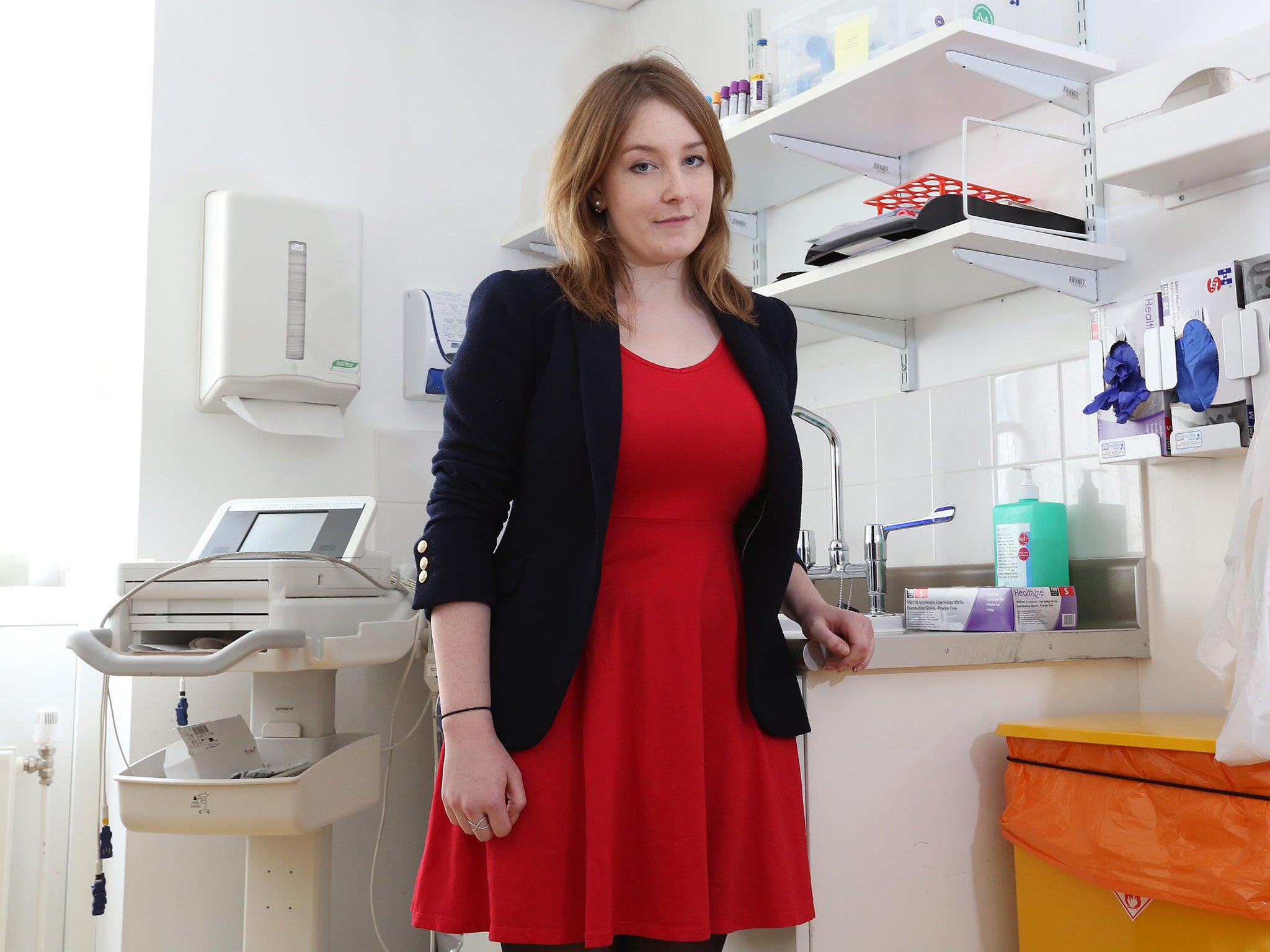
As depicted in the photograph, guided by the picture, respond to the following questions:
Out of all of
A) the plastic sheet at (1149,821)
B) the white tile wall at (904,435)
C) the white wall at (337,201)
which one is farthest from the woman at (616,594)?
the white wall at (337,201)

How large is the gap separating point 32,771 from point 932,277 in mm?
2182

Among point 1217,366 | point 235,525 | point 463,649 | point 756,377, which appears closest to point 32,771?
point 235,525

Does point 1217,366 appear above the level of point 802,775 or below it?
above

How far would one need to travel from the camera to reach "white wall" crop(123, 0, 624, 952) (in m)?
2.40

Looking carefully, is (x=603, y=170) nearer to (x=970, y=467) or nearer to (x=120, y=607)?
(x=970, y=467)

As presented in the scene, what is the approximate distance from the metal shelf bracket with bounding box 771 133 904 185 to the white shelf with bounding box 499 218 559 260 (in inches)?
29.9

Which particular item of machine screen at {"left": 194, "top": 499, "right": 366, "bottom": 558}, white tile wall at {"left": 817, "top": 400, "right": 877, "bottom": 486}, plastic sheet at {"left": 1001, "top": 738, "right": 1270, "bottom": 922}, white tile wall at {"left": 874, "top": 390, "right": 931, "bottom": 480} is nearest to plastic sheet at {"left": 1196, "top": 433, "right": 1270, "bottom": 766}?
plastic sheet at {"left": 1001, "top": 738, "right": 1270, "bottom": 922}

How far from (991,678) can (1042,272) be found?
0.66 meters

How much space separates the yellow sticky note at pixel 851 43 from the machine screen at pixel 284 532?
1.30m

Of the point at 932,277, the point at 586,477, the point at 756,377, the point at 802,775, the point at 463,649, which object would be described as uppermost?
the point at 932,277

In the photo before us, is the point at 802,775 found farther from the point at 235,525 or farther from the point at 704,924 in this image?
the point at 235,525

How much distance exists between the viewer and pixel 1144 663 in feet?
5.71

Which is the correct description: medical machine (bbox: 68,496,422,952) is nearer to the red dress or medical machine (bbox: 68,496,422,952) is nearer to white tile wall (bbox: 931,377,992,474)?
the red dress

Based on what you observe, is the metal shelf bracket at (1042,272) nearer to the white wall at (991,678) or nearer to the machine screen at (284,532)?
the white wall at (991,678)
